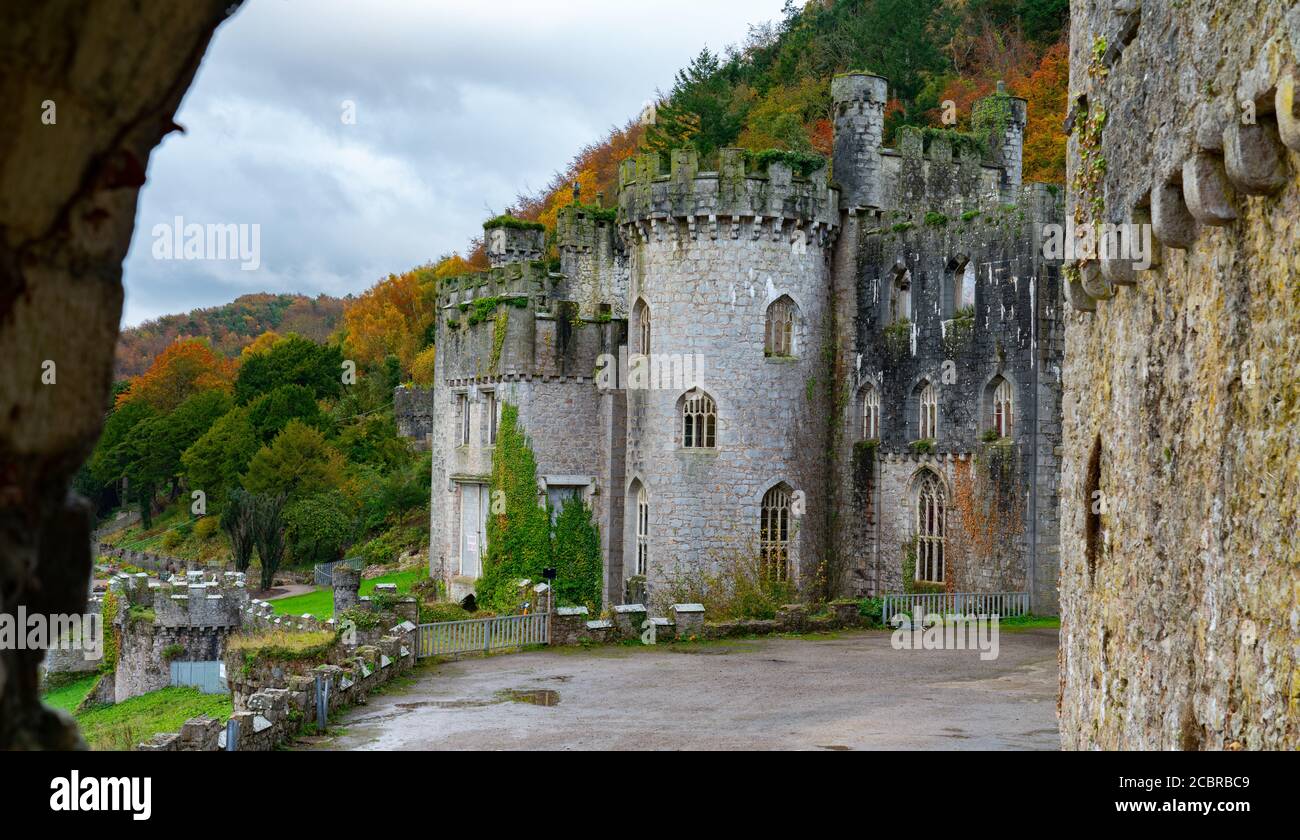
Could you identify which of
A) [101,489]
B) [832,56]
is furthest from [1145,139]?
[101,489]

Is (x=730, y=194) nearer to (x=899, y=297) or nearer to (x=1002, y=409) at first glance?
(x=899, y=297)

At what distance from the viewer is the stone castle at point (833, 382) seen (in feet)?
97.1

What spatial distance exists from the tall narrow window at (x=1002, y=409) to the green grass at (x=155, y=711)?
1909 cm

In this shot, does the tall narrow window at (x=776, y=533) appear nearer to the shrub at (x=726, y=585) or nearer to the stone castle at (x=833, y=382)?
the stone castle at (x=833, y=382)

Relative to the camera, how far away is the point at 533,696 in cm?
1873

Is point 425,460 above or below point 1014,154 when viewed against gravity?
below

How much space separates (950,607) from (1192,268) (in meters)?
21.8

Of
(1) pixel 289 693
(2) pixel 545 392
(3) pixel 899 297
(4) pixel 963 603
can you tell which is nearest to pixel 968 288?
(3) pixel 899 297

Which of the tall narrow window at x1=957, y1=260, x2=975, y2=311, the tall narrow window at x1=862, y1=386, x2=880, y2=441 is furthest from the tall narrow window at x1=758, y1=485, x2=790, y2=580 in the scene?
the tall narrow window at x1=957, y1=260, x2=975, y2=311

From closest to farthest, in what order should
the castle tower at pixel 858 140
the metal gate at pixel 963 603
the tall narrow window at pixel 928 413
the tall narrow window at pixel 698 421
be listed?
the metal gate at pixel 963 603, the tall narrow window at pixel 698 421, the tall narrow window at pixel 928 413, the castle tower at pixel 858 140

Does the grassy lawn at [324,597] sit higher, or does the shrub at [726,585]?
the shrub at [726,585]

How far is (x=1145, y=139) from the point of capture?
889 centimetres

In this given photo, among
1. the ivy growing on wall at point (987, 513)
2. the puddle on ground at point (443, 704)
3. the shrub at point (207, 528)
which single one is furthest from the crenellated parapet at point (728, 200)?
the shrub at point (207, 528)
